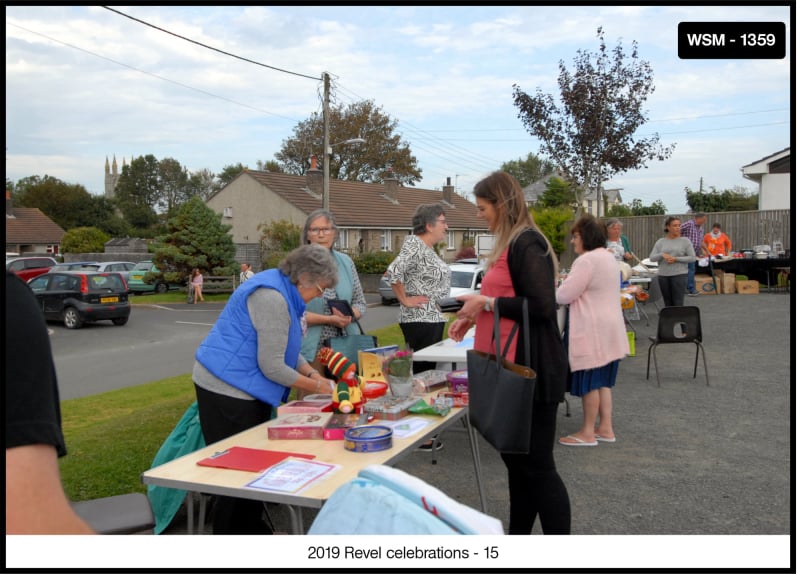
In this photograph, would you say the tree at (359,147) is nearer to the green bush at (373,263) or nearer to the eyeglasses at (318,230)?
the green bush at (373,263)

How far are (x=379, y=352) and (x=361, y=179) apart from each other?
49.3 m

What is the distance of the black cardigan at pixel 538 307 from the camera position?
267 cm

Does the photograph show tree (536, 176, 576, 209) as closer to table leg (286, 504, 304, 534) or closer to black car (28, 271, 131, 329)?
black car (28, 271, 131, 329)

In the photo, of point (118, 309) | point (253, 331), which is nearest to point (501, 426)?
point (253, 331)

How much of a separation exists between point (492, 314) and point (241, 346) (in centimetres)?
113

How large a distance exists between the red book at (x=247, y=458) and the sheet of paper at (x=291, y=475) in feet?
0.17

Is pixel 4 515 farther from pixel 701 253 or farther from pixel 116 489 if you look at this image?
pixel 701 253

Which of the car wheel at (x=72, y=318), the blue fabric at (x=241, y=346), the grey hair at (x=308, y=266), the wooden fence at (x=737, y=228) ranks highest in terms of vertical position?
the wooden fence at (x=737, y=228)

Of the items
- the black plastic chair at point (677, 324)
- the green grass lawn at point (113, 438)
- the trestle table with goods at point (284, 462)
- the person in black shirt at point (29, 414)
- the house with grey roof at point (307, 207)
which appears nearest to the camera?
the person in black shirt at point (29, 414)

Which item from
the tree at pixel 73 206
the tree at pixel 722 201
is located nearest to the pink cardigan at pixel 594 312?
the tree at pixel 722 201

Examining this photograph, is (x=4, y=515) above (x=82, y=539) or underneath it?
above

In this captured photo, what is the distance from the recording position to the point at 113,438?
4.76 metres

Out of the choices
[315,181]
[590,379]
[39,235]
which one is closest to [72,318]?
[590,379]

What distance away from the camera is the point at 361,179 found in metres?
52.0
